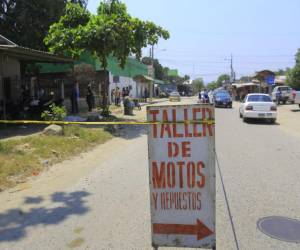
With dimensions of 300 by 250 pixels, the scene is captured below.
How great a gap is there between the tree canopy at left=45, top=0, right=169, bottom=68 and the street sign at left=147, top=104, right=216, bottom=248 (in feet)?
51.6

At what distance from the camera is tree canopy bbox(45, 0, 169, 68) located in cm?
1961

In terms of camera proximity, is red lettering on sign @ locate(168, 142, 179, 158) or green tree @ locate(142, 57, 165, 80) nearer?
red lettering on sign @ locate(168, 142, 179, 158)

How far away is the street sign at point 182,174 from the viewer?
4113 millimetres

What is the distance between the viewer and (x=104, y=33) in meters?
19.4

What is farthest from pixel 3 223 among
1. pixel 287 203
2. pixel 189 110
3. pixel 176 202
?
pixel 287 203

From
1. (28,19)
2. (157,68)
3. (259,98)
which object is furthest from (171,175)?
(157,68)

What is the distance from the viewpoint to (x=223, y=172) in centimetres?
894

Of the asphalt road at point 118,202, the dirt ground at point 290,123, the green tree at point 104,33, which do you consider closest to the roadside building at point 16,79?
the green tree at point 104,33

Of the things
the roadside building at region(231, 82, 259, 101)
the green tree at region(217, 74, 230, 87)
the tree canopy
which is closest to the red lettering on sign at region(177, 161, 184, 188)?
the tree canopy

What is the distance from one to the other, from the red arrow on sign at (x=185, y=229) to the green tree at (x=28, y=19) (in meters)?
26.4

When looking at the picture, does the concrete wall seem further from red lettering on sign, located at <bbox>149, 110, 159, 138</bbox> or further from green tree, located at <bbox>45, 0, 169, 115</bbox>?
red lettering on sign, located at <bbox>149, 110, 159, 138</bbox>

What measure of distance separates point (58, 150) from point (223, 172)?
513 cm

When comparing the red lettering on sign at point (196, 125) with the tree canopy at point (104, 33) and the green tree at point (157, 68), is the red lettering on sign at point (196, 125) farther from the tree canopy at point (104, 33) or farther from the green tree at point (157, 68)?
the green tree at point (157, 68)

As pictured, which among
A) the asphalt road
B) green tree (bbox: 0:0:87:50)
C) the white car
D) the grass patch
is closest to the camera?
the asphalt road
